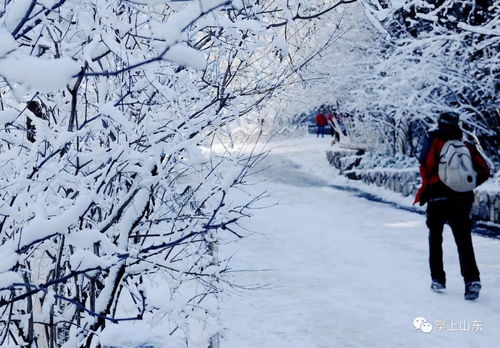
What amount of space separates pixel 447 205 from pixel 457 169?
0.39 m

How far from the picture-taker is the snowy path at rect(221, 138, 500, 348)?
542 cm

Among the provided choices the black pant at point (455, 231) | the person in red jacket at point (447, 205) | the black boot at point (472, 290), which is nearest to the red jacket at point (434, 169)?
the person in red jacket at point (447, 205)

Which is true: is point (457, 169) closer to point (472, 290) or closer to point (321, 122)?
point (472, 290)

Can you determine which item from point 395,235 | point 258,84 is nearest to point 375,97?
point 395,235

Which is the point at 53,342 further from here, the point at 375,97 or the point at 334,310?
the point at 375,97

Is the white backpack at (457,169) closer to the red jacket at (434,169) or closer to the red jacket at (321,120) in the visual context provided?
the red jacket at (434,169)

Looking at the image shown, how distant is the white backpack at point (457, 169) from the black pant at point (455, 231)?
0.18 m

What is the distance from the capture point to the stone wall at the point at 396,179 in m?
10.9

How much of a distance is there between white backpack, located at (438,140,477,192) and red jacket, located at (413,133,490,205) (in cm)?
7

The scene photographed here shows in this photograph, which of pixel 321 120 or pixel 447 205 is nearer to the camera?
pixel 447 205

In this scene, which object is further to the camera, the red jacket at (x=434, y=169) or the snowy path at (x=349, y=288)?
the red jacket at (x=434, y=169)

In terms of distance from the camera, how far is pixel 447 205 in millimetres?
6293

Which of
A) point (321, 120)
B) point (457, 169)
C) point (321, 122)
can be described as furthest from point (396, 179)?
point (321, 122)

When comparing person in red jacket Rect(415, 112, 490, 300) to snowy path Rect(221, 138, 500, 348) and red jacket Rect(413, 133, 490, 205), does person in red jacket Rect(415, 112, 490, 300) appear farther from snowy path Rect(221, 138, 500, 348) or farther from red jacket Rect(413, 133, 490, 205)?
snowy path Rect(221, 138, 500, 348)
